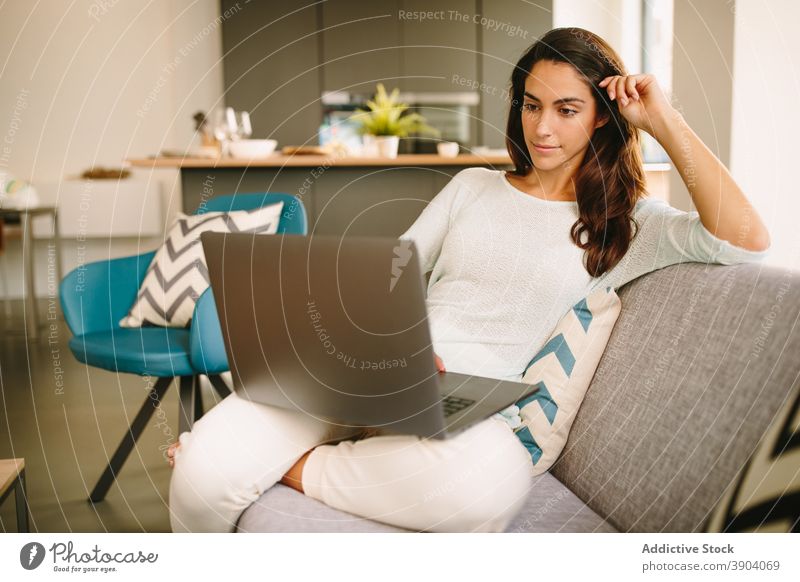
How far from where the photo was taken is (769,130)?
1834 mm

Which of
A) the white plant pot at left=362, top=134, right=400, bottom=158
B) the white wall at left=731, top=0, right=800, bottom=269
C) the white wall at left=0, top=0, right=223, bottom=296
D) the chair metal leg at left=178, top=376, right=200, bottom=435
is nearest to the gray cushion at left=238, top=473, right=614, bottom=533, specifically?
A: the chair metal leg at left=178, top=376, right=200, bottom=435

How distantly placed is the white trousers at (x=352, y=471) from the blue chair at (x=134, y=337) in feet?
2.07

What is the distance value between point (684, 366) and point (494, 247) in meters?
0.39

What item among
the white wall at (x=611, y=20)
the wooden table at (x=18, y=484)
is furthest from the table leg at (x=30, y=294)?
the white wall at (x=611, y=20)

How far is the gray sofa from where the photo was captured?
2.86ft

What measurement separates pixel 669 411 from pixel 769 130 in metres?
1.19

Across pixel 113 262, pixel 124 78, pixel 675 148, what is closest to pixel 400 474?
pixel 675 148

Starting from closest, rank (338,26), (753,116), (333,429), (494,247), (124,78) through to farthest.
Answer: (333,429), (494,247), (753,116), (338,26), (124,78)

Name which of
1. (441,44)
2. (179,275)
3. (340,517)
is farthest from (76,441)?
(441,44)
